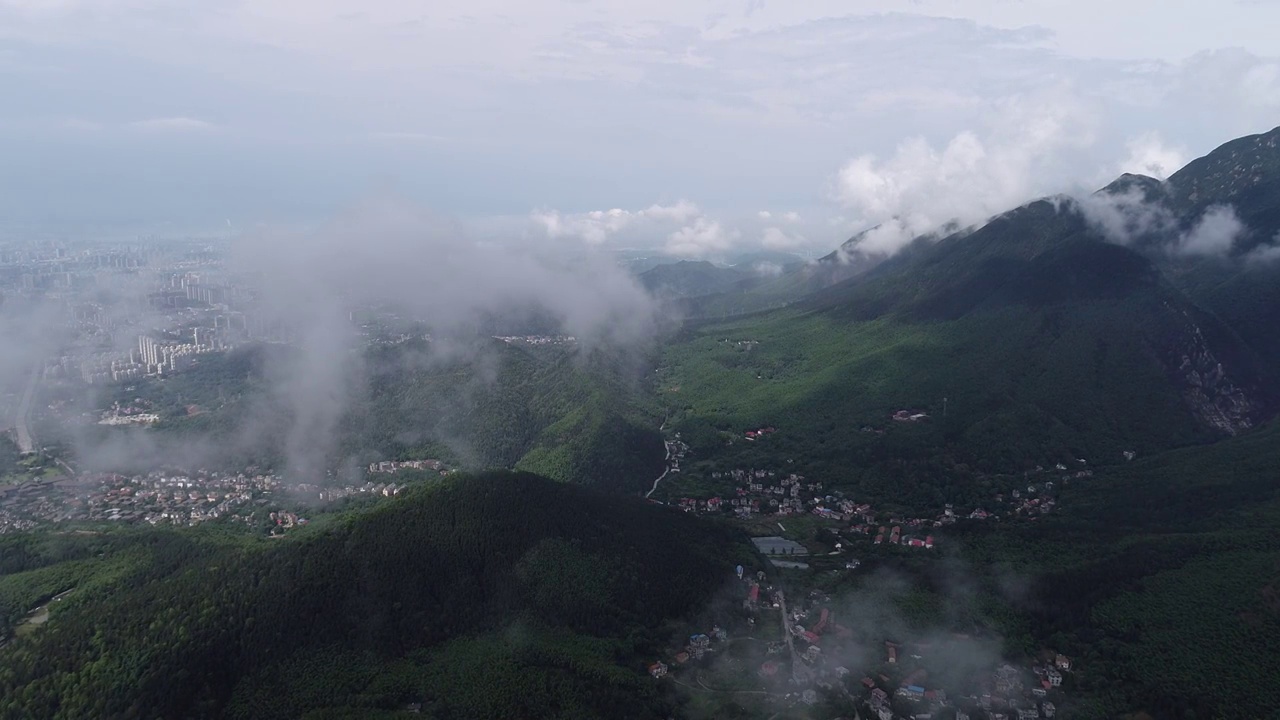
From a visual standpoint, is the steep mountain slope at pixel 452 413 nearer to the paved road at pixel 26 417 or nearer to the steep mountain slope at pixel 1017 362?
the paved road at pixel 26 417

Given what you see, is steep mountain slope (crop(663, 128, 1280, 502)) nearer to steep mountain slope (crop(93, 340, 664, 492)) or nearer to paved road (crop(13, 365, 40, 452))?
steep mountain slope (crop(93, 340, 664, 492))

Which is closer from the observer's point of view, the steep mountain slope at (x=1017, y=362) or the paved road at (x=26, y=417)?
the steep mountain slope at (x=1017, y=362)

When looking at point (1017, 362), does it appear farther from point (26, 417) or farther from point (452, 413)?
point (26, 417)

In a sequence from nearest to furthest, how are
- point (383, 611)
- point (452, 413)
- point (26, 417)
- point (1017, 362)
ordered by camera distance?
point (383, 611) → point (452, 413) → point (1017, 362) → point (26, 417)

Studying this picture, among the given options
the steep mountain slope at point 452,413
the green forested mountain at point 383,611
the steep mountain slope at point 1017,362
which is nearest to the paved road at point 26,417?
the steep mountain slope at point 452,413

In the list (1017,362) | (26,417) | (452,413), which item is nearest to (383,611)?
(452,413)

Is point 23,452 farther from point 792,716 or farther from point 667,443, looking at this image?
point 792,716
